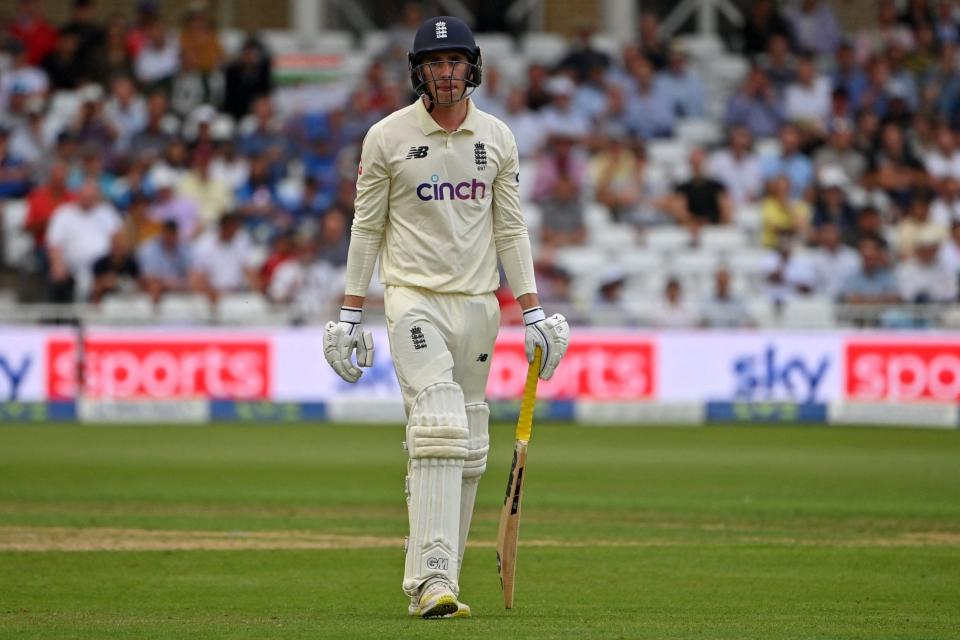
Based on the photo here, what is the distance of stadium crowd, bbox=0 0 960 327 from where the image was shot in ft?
64.0

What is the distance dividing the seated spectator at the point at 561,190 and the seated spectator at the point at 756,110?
2335 mm

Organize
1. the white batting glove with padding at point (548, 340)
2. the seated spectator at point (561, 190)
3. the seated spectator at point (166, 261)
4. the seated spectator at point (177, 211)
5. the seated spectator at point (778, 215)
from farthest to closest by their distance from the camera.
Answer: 1. the seated spectator at point (778, 215)
2. the seated spectator at point (561, 190)
3. the seated spectator at point (177, 211)
4. the seated spectator at point (166, 261)
5. the white batting glove with padding at point (548, 340)

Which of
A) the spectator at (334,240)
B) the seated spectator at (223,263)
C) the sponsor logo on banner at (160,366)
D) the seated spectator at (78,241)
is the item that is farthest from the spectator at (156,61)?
the sponsor logo on banner at (160,366)

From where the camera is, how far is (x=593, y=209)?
2109 centimetres

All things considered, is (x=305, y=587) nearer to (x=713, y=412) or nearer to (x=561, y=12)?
(x=713, y=412)

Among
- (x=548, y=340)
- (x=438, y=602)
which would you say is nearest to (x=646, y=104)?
(x=548, y=340)

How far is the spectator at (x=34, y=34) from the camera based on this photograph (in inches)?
887

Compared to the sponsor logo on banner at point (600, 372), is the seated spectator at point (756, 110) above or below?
above

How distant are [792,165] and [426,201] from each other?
15.4 m

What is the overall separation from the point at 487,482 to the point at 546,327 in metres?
6.85

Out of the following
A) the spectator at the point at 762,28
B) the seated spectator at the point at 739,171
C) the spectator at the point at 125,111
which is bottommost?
the seated spectator at the point at 739,171

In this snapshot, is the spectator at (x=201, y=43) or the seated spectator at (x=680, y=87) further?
the seated spectator at (x=680, y=87)

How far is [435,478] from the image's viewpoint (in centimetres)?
671

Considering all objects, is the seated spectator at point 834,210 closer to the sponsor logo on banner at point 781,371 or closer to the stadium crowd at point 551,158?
the stadium crowd at point 551,158
